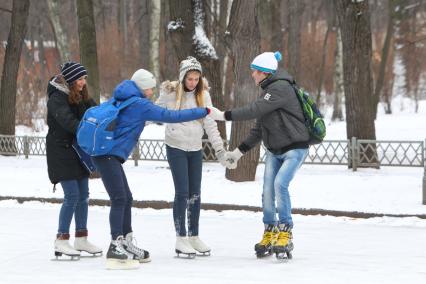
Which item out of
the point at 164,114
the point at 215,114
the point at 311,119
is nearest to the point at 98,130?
the point at 164,114

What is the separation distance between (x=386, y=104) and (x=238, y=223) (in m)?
33.0

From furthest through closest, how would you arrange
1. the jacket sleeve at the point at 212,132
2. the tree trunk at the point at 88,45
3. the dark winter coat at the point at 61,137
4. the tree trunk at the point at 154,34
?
the tree trunk at the point at 154,34 < the tree trunk at the point at 88,45 < the jacket sleeve at the point at 212,132 < the dark winter coat at the point at 61,137

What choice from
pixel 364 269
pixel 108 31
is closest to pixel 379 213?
pixel 364 269

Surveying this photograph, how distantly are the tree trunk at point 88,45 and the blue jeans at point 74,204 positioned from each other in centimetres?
794

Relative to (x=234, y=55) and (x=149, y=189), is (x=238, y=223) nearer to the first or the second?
(x=149, y=189)

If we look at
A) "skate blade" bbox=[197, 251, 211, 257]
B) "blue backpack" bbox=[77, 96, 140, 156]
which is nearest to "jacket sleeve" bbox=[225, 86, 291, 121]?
"blue backpack" bbox=[77, 96, 140, 156]

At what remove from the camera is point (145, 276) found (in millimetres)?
7070

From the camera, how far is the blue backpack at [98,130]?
7230 millimetres

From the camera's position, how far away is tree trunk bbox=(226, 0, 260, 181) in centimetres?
1428

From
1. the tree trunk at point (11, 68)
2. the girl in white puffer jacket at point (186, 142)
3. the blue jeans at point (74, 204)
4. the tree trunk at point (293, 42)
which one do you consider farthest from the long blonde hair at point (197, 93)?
the tree trunk at point (293, 42)

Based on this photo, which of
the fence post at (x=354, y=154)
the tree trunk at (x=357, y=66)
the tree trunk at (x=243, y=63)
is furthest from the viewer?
the tree trunk at (x=357, y=66)

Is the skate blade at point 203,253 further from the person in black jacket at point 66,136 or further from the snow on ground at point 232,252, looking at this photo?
the person in black jacket at point 66,136

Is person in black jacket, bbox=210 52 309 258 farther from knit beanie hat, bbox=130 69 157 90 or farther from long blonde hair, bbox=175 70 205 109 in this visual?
knit beanie hat, bbox=130 69 157 90

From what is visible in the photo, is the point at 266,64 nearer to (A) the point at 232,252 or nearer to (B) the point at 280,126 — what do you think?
(B) the point at 280,126
